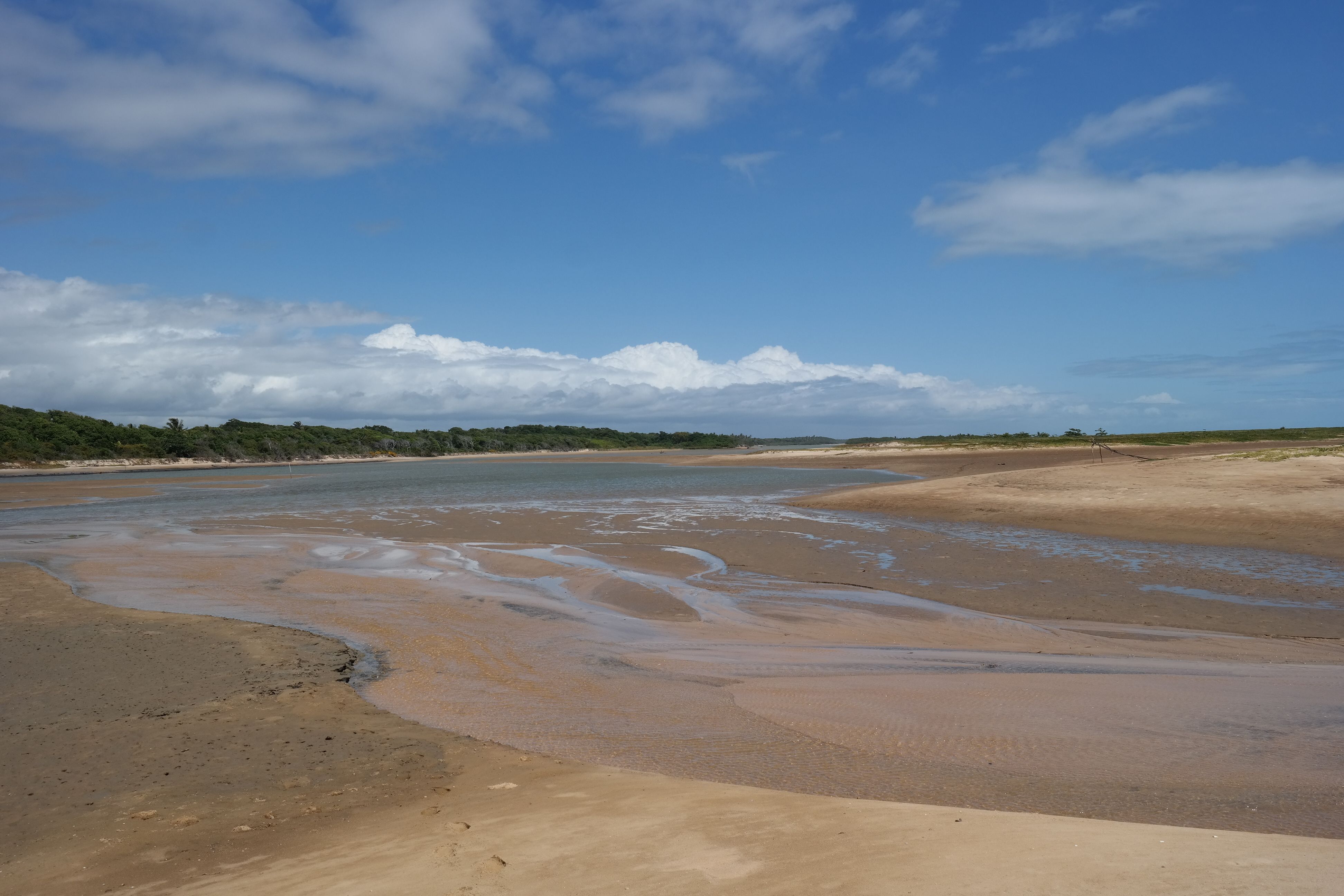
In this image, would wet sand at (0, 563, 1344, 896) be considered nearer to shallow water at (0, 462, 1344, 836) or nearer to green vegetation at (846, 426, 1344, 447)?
shallow water at (0, 462, 1344, 836)

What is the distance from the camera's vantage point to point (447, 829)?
16.8 ft

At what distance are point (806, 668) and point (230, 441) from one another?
5006 inches

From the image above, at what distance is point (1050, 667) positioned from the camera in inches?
370

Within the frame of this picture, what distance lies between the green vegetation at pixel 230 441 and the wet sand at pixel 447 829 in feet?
344

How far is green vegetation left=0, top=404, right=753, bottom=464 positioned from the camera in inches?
3826

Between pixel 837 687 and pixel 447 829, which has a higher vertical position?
pixel 447 829

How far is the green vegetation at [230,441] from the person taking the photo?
319 feet

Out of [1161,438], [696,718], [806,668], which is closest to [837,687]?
[806,668]

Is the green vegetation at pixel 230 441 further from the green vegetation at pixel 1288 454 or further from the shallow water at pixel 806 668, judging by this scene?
the green vegetation at pixel 1288 454

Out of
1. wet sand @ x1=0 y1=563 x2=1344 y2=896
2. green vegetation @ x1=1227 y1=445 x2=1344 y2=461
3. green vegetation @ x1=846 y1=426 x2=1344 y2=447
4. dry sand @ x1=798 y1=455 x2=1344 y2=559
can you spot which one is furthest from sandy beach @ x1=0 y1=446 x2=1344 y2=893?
green vegetation @ x1=846 y1=426 x2=1344 y2=447

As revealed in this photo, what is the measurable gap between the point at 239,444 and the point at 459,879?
130 m

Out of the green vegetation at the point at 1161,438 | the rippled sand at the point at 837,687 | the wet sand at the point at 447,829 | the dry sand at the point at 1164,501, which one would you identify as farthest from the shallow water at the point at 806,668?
the green vegetation at the point at 1161,438

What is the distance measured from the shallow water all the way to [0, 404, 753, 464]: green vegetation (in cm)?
9464

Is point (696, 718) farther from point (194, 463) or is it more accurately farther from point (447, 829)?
point (194, 463)
